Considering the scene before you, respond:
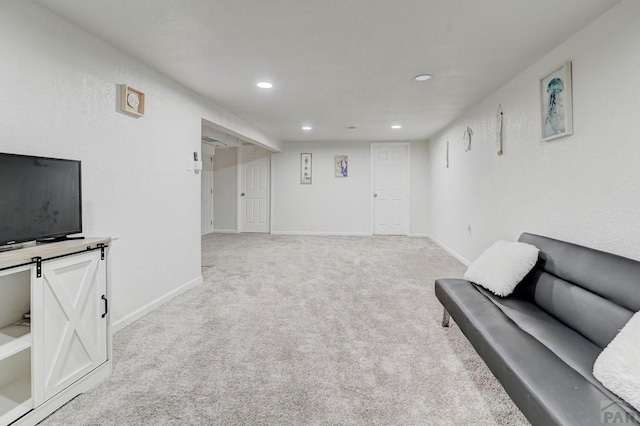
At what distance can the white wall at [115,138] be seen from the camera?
1.76m

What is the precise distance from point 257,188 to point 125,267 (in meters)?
5.17

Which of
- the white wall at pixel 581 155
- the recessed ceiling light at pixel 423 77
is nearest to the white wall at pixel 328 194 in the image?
the white wall at pixel 581 155

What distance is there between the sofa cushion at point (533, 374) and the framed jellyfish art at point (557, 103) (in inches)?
57.9

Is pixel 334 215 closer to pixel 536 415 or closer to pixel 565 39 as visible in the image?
pixel 565 39

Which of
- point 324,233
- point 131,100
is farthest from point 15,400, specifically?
point 324,233

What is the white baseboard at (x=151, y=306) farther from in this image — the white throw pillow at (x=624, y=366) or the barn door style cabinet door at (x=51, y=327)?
the white throw pillow at (x=624, y=366)

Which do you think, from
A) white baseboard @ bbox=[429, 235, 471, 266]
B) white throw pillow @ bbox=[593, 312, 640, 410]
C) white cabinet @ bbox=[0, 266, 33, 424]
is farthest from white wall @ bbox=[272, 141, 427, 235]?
white throw pillow @ bbox=[593, 312, 640, 410]

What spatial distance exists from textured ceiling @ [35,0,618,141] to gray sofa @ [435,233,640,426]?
1.49m

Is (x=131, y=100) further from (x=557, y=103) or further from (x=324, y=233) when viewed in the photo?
(x=324, y=233)

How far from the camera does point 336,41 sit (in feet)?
7.52

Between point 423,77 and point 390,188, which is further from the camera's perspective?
point 390,188

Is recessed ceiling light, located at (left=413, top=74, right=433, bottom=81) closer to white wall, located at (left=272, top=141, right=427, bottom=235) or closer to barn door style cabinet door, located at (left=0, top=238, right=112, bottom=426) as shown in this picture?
barn door style cabinet door, located at (left=0, top=238, right=112, bottom=426)

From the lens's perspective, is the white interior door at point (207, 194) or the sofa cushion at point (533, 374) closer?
the sofa cushion at point (533, 374)

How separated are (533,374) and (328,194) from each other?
6.32 metres
